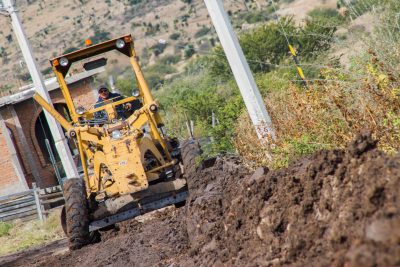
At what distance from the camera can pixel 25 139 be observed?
3497 centimetres

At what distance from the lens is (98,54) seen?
620 inches

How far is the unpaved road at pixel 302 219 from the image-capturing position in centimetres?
592

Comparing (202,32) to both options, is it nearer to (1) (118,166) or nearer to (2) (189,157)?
(2) (189,157)

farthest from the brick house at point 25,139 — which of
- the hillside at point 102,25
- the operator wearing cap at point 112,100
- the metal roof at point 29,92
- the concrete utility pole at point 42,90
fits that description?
the hillside at point 102,25

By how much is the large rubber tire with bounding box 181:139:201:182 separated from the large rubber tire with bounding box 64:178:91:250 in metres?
1.88

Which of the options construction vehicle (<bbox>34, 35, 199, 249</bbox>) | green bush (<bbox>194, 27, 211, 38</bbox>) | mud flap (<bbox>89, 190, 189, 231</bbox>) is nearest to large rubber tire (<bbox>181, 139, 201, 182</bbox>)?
construction vehicle (<bbox>34, 35, 199, 249</bbox>)

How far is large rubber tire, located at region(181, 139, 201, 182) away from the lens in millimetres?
14578

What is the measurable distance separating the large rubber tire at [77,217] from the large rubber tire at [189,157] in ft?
6.16

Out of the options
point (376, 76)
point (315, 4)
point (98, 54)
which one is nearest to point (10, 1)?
point (98, 54)

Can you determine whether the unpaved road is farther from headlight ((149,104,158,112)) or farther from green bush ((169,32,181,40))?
green bush ((169,32,181,40))

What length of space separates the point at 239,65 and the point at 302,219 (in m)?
6.78

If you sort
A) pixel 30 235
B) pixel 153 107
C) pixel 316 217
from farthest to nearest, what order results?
1. pixel 30 235
2. pixel 153 107
3. pixel 316 217

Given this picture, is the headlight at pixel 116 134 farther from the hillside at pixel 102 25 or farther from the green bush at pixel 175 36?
the green bush at pixel 175 36

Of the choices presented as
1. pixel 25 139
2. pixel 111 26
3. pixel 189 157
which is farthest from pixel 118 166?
pixel 111 26
